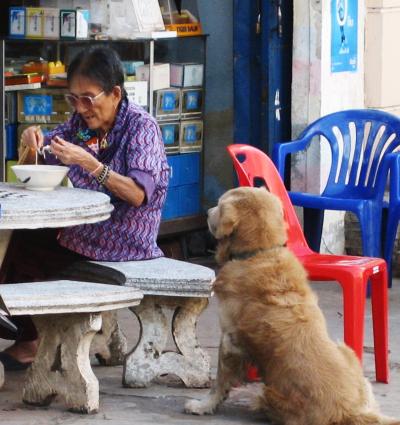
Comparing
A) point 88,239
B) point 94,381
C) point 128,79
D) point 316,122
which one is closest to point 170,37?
point 128,79

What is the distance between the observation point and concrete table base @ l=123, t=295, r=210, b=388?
19.0 feet

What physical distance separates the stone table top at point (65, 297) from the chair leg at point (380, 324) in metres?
1.22

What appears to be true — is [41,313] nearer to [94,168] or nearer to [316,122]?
[94,168]

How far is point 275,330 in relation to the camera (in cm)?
512

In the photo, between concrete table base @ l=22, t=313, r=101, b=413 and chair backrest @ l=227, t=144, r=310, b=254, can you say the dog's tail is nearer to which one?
concrete table base @ l=22, t=313, r=101, b=413

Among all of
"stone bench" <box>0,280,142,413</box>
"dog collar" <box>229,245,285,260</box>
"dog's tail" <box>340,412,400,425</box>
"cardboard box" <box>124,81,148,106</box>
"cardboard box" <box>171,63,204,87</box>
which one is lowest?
"dog's tail" <box>340,412,400,425</box>

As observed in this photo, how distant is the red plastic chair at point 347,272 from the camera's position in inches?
229

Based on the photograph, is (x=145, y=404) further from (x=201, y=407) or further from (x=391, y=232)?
(x=391, y=232)

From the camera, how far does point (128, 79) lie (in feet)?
25.9

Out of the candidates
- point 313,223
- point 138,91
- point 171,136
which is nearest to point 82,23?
point 138,91

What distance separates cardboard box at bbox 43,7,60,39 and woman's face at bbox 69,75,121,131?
5.83 feet

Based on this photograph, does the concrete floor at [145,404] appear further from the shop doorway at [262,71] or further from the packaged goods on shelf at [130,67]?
the shop doorway at [262,71]

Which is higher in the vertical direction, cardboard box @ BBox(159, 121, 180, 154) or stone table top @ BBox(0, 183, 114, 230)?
cardboard box @ BBox(159, 121, 180, 154)

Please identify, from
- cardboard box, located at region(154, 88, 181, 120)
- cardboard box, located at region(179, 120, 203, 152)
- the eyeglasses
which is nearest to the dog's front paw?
the eyeglasses
